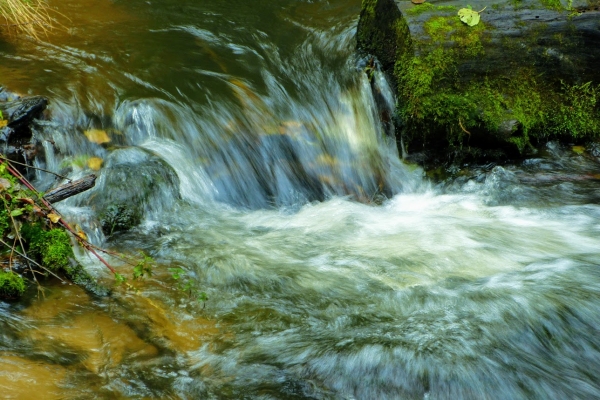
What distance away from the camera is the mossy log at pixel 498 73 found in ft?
18.6

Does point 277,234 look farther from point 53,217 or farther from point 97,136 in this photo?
point 97,136

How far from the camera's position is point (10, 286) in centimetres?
320

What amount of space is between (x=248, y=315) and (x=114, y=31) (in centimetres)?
476

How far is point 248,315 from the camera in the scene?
137 inches

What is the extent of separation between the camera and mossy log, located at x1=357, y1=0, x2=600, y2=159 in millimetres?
5660

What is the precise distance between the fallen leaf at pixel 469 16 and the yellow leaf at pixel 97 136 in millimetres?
3407

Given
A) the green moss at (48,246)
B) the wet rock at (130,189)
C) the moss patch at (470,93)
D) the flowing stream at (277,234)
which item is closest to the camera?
the flowing stream at (277,234)

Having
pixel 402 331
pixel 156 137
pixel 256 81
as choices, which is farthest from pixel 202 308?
pixel 256 81

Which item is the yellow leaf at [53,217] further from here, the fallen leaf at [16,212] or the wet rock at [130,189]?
the wet rock at [130,189]

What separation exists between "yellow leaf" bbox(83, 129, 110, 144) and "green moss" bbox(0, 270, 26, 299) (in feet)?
7.39

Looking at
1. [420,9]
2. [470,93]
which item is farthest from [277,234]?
[420,9]

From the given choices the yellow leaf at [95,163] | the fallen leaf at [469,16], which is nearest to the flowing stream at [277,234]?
the yellow leaf at [95,163]

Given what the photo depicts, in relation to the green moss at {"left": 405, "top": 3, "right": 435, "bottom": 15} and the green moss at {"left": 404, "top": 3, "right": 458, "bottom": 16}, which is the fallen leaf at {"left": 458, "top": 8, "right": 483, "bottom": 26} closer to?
the green moss at {"left": 404, "top": 3, "right": 458, "bottom": 16}

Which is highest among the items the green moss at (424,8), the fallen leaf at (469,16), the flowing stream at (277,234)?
the green moss at (424,8)
